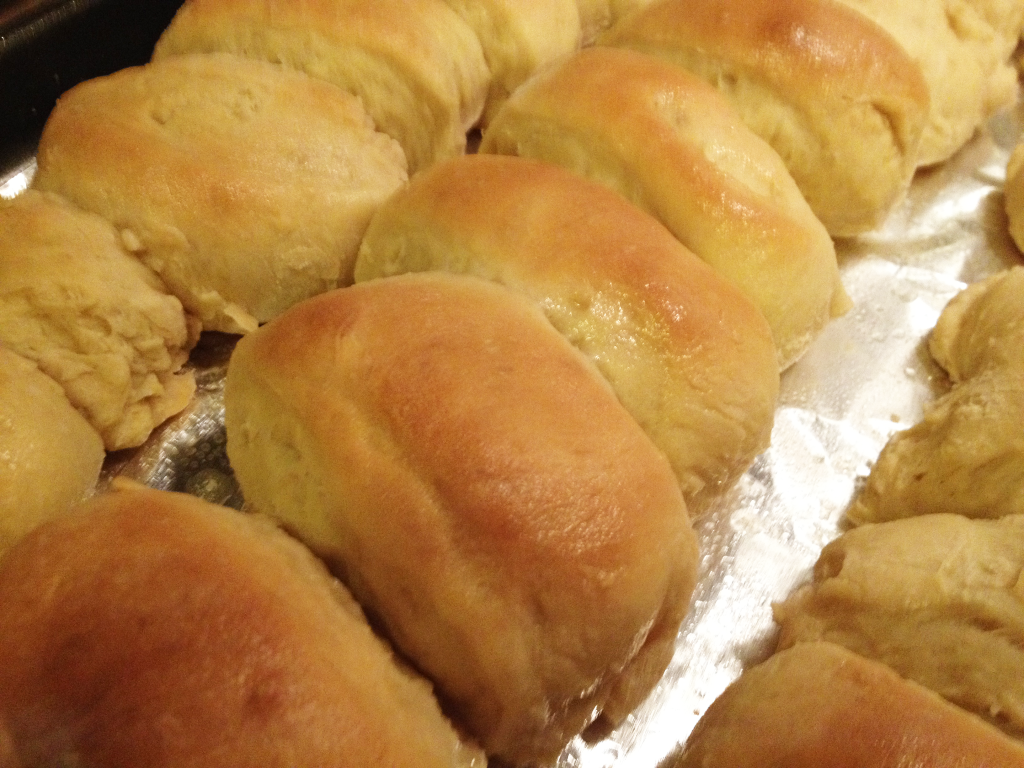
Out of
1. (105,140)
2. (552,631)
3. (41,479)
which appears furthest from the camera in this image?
(105,140)

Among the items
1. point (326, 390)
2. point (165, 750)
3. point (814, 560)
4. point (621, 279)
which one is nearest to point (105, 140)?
point (326, 390)

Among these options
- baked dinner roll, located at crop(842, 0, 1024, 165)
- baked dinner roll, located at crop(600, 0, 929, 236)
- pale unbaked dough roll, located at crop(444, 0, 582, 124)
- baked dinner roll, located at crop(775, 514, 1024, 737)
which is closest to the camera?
baked dinner roll, located at crop(775, 514, 1024, 737)

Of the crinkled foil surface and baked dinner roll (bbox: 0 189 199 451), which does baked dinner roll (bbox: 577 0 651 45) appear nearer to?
the crinkled foil surface

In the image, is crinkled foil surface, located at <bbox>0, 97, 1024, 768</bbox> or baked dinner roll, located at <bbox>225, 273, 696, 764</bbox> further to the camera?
crinkled foil surface, located at <bbox>0, 97, 1024, 768</bbox>

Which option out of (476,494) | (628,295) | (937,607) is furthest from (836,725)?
(628,295)

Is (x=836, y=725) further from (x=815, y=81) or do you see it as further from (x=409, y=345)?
(x=815, y=81)

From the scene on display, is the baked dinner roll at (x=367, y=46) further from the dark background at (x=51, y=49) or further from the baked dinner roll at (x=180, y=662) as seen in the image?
the baked dinner roll at (x=180, y=662)

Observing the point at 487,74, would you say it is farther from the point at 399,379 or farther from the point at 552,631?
the point at 552,631

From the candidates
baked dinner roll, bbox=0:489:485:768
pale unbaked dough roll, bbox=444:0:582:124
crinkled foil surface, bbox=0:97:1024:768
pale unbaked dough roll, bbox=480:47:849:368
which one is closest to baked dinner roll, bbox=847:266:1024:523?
crinkled foil surface, bbox=0:97:1024:768
